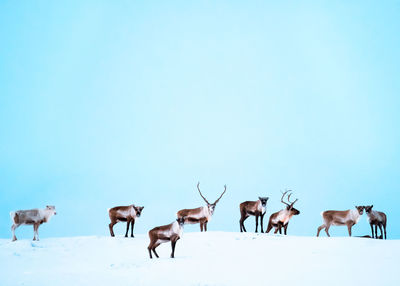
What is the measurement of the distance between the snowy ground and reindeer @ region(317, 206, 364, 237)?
121 inches

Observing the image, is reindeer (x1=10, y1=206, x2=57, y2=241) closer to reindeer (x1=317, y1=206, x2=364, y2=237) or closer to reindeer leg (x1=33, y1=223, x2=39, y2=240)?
reindeer leg (x1=33, y1=223, x2=39, y2=240)

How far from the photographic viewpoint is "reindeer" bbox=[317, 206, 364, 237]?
734 inches

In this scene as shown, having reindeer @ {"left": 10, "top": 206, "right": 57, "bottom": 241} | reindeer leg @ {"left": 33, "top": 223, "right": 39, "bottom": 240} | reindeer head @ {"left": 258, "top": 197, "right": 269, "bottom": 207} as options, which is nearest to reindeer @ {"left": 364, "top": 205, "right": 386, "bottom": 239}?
reindeer head @ {"left": 258, "top": 197, "right": 269, "bottom": 207}

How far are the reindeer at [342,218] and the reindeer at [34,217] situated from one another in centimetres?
1139

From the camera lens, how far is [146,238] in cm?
1727

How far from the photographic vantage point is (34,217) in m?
17.2

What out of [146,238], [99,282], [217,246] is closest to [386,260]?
[217,246]

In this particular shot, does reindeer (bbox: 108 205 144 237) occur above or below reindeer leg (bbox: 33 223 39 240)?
above

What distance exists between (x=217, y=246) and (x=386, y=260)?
17.2 ft

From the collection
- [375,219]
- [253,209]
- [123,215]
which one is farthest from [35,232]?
[375,219]

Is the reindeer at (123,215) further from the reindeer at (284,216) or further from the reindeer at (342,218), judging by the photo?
the reindeer at (342,218)

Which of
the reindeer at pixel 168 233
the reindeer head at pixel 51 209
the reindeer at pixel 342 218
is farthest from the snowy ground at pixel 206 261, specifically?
the reindeer at pixel 342 218

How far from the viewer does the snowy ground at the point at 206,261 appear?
1019 cm

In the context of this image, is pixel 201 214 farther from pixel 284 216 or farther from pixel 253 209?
pixel 284 216
